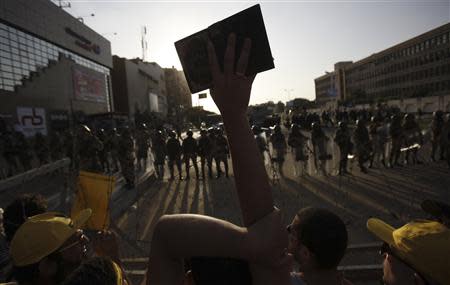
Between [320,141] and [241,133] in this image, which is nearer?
[241,133]

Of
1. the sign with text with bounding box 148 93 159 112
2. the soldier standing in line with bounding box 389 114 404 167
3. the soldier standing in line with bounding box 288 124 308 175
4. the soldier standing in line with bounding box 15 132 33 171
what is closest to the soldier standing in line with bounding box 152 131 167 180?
the soldier standing in line with bounding box 288 124 308 175

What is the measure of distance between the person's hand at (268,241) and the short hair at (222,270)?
0.10 m

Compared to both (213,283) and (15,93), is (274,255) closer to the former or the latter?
(213,283)

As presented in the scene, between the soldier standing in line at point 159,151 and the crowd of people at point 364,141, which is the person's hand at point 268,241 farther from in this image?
the soldier standing in line at point 159,151

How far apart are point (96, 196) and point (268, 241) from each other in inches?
103

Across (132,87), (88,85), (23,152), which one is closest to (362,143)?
(23,152)

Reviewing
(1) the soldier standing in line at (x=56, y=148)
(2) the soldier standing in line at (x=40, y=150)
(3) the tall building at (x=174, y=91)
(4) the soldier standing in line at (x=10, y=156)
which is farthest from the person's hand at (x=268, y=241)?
(3) the tall building at (x=174, y=91)

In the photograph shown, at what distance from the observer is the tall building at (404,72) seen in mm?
75312

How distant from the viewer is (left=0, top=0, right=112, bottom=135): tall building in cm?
2356

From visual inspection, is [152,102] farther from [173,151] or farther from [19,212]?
[19,212]

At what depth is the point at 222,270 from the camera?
1.20 meters

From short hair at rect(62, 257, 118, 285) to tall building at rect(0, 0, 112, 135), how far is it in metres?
22.9

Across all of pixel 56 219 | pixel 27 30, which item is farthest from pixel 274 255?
pixel 27 30

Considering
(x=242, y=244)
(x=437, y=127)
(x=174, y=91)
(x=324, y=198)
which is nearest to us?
(x=242, y=244)
